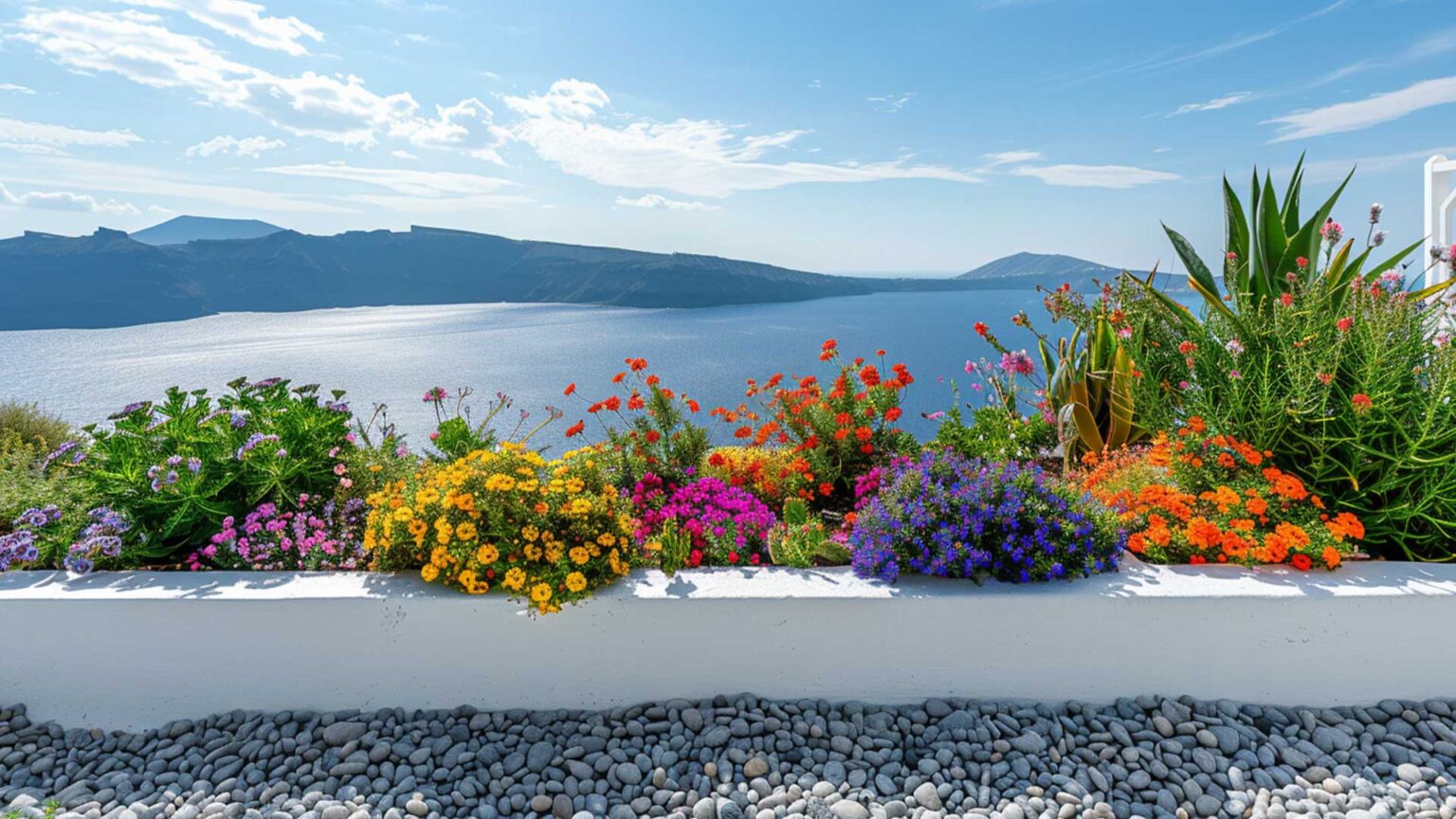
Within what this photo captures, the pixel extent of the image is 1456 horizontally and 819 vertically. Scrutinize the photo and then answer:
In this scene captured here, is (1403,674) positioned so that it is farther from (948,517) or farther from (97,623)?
(97,623)

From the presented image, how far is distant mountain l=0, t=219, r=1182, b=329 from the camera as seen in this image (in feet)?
60.2

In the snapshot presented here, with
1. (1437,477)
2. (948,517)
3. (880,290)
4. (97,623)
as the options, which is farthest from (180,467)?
(880,290)

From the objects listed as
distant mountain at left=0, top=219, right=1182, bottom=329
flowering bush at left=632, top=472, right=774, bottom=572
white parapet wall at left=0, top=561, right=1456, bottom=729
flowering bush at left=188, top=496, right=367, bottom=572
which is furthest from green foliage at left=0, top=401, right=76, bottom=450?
distant mountain at left=0, top=219, right=1182, bottom=329

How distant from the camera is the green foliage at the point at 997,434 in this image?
4.07 m

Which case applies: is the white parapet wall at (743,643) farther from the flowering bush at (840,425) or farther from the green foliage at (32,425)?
the green foliage at (32,425)

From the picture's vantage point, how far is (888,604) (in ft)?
7.75

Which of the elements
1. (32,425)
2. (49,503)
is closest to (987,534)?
(49,503)

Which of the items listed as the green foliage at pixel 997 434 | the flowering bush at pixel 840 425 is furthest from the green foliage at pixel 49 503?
the green foliage at pixel 997 434

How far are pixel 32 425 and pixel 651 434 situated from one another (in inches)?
232

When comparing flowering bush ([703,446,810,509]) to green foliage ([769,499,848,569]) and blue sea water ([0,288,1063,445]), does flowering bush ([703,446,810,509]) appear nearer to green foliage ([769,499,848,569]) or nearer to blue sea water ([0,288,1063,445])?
green foliage ([769,499,848,569])

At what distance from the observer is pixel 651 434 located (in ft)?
12.5

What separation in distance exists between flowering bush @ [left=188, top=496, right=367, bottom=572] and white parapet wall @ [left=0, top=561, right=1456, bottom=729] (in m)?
0.27

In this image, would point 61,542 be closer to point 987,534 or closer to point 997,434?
point 987,534

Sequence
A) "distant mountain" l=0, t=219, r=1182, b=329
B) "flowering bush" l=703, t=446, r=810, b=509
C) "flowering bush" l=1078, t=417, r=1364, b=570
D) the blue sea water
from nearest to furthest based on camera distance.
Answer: "flowering bush" l=1078, t=417, r=1364, b=570 < "flowering bush" l=703, t=446, r=810, b=509 < the blue sea water < "distant mountain" l=0, t=219, r=1182, b=329
